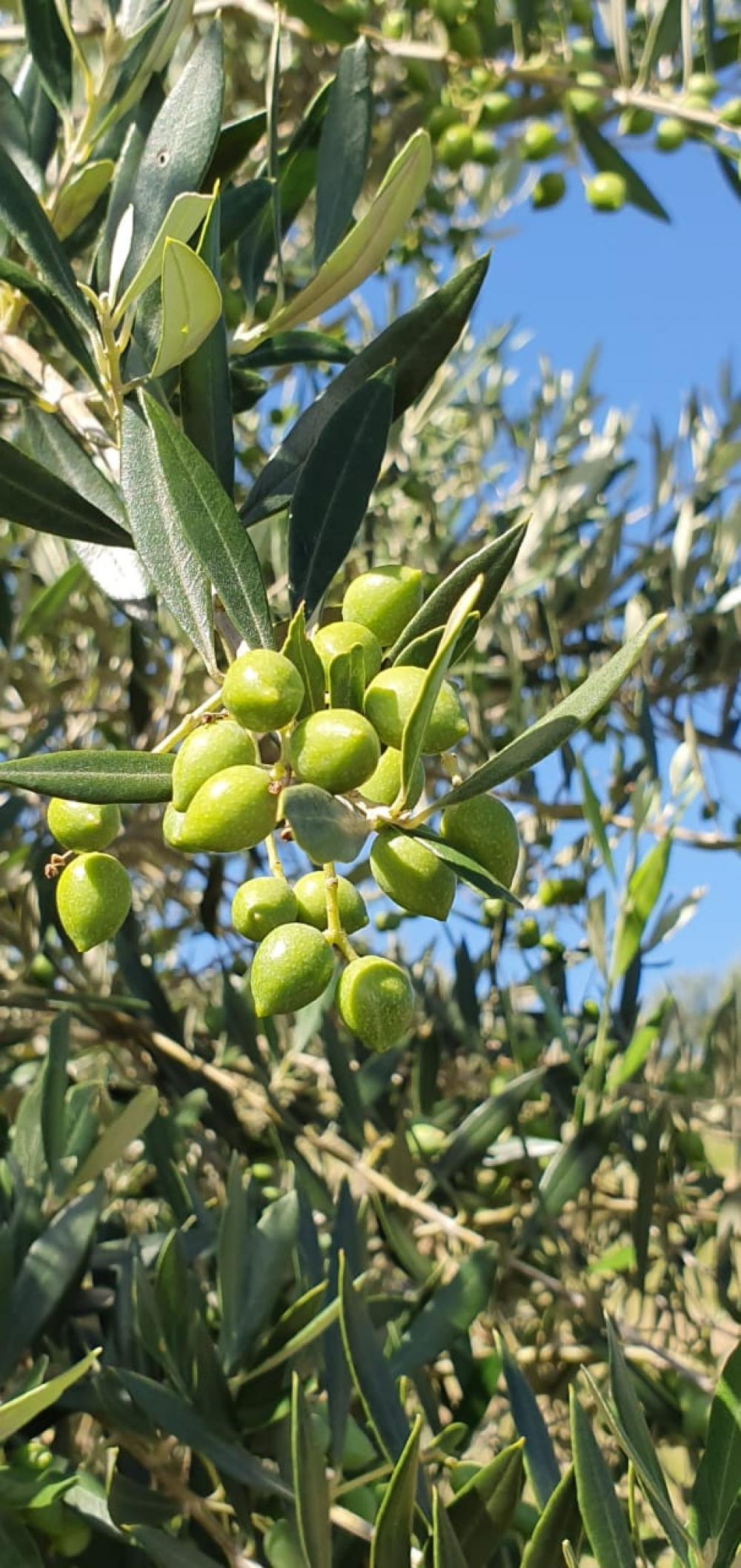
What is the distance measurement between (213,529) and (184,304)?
0.16 metres

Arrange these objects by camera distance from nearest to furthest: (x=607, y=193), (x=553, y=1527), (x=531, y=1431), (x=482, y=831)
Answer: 1. (x=482, y=831)
2. (x=553, y=1527)
3. (x=531, y=1431)
4. (x=607, y=193)

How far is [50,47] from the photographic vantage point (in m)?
1.34

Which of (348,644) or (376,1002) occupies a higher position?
(348,644)

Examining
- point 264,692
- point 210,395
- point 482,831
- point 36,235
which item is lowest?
point 482,831

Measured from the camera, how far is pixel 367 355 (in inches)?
40.8

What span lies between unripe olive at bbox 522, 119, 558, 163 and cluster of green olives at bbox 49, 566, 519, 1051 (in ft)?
6.33

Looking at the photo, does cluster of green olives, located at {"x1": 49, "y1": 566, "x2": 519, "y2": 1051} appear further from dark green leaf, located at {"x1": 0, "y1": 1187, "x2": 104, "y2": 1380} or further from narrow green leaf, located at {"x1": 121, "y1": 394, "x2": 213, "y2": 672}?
dark green leaf, located at {"x1": 0, "y1": 1187, "x2": 104, "y2": 1380}

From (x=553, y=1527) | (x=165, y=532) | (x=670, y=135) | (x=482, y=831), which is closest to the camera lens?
(x=482, y=831)

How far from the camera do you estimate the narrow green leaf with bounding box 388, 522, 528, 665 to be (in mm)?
810

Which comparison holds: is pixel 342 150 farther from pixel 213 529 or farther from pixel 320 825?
pixel 320 825

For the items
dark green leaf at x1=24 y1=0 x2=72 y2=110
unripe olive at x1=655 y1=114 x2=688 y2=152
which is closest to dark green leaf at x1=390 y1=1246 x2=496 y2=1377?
dark green leaf at x1=24 y1=0 x2=72 y2=110

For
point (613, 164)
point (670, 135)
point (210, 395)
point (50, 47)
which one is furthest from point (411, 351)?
point (670, 135)

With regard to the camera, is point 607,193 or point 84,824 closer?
point 84,824

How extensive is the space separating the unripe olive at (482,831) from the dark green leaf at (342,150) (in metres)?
0.68
